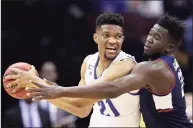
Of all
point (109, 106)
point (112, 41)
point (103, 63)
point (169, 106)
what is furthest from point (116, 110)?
point (169, 106)

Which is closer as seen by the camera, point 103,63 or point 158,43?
point 158,43

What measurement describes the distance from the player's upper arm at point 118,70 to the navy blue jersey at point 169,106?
0.98ft

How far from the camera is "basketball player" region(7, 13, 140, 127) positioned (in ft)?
16.8

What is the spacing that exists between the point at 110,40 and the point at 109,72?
1.44 ft

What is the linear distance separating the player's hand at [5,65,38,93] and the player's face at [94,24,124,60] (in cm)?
100

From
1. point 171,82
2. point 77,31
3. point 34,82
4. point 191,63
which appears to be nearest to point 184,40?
point 191,63

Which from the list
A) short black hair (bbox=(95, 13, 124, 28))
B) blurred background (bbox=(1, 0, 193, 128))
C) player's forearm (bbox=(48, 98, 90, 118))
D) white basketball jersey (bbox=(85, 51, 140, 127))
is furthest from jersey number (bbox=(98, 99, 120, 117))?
blurred background (bbox=(1, 0, 193, 128))

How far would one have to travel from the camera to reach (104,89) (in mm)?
4312

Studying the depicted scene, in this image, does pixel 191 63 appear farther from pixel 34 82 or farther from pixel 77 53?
pixel 34 82

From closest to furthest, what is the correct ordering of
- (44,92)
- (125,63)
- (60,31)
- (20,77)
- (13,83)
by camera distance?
1. (44,92)
2. (20,77)
3. (13,83)
4. (125,63)
5. (60,31)

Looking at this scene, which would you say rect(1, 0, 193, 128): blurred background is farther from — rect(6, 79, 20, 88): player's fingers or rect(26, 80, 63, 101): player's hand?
rect(26, 80, 63, 101): player's hand

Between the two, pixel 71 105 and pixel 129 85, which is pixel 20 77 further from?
pixel 129 85

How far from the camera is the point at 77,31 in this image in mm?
8734

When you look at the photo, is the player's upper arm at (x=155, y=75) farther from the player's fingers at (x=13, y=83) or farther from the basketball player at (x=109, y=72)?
the player's fingers at (x=13, y=83)
